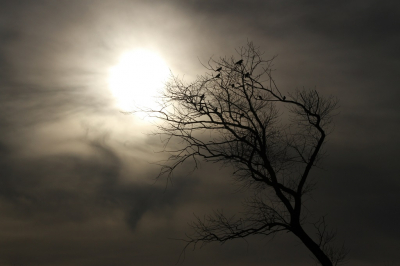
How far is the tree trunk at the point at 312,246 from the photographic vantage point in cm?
1267

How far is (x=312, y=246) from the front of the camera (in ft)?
41.9

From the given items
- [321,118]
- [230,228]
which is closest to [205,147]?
[230,228]

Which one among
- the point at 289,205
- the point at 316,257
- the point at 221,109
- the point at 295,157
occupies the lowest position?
the point at 316,257

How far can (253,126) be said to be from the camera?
43.7 feet

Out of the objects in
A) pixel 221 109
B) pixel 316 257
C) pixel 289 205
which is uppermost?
pixel 221 109

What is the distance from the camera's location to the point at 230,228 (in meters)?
12.7

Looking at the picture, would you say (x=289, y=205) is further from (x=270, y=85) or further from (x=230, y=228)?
(x=270, y=85)

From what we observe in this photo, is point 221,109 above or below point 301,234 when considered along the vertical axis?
above

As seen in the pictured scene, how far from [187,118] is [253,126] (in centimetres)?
161

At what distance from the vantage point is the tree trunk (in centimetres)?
1267

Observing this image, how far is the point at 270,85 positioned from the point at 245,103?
Result: 2.45 ft

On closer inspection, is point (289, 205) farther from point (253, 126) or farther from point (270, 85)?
point (270, 85)

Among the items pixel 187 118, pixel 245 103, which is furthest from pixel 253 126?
pixel 187 118

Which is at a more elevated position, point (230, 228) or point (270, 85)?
point (270, 85)
